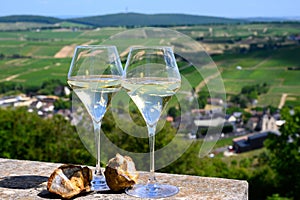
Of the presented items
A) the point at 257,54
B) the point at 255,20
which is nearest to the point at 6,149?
the point at 257,54

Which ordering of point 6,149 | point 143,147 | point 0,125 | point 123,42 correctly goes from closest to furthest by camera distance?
point 123,42, point 143,147, point 6,149, point 0,125

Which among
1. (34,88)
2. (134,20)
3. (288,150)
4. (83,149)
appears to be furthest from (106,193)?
(134,20)

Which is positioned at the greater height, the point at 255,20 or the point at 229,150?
the point at 255,20

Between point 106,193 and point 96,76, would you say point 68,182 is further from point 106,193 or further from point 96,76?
point 96,76

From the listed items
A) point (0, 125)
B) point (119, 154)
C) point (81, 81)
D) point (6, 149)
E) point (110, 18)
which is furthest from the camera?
point (110, 18)

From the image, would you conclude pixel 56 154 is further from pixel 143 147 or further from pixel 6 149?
pixel 143 147

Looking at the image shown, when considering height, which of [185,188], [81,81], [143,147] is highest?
[81,81]
